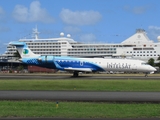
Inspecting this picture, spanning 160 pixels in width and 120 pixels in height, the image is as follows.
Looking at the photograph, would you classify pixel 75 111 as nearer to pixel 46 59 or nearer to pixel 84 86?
pixel 84 86

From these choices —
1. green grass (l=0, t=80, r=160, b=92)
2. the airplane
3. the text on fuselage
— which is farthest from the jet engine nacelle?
green grass (l=0, t=80, r=160, b=92)

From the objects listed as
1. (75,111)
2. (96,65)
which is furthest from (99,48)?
(75,111)

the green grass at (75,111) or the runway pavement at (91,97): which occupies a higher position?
the runway pavement at (91,97)

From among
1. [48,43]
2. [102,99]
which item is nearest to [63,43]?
[48,43]

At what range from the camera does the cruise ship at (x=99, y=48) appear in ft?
408

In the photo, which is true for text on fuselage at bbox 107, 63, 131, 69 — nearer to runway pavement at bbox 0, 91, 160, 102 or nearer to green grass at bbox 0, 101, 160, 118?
runway pavement at bbox 0, 91, 160, 102

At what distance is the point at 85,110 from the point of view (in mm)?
13906

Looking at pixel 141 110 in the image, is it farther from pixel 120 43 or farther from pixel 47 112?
pixel 120 43

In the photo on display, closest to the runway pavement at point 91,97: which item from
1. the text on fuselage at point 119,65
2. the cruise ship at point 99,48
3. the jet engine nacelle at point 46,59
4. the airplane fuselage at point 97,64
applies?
the text on fuselage at point 119,65

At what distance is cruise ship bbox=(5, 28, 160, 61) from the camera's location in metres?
124

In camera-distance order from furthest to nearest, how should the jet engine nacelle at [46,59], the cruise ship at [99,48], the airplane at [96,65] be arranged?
the cruise ship at [99,48], the jet engine nacelle at [46,59], the airplane at [96,65]

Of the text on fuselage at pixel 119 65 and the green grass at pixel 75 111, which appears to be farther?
the text on fuselage at pixel 119 65

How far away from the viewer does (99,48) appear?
128 metres

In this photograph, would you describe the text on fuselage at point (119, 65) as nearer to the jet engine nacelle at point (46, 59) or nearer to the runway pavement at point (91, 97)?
the jet engine nacelle at point (46, 59)
